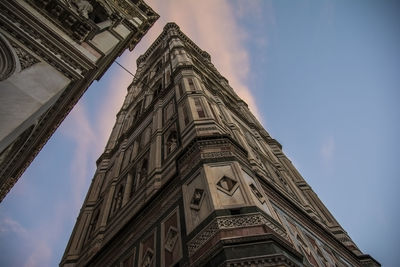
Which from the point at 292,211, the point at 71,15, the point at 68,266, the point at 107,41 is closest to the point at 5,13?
the point at 71,15

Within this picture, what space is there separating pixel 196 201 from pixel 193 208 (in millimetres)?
137

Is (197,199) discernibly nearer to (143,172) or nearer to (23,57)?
(23,57)

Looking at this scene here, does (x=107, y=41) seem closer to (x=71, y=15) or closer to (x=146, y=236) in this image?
(x=71, y=15)

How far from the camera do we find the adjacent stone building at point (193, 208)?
12.3ft

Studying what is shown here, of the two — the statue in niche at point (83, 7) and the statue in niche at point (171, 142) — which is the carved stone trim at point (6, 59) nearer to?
the statue in niche at point (83, 7)

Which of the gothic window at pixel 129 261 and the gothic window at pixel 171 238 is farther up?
the gothic window at pixel 129 261

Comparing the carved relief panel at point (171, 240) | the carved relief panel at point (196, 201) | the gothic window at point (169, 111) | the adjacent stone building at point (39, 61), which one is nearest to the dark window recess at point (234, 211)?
the carved relief panel at point (196, 201)

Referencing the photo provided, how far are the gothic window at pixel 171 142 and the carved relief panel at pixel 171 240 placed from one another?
3.07 m

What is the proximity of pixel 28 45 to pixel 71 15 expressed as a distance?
1432 mm

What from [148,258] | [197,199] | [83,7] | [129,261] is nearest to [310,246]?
[197,199]

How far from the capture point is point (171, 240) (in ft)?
15.8

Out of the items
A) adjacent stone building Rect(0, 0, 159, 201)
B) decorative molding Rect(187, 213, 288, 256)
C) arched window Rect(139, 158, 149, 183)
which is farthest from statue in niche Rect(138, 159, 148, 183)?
decorative molding Rect(187, 213, 288, 256)

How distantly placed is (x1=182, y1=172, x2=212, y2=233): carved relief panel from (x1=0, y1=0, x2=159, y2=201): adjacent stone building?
2842mm

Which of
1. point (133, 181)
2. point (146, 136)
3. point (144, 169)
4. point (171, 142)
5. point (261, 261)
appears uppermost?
point (146, 136)
